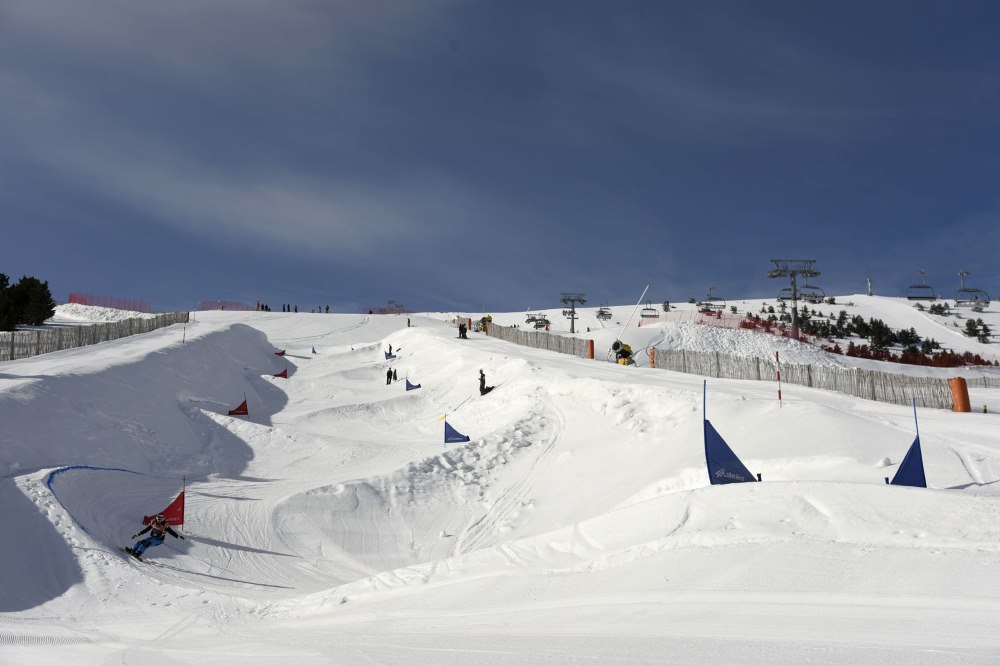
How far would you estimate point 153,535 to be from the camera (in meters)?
11.2

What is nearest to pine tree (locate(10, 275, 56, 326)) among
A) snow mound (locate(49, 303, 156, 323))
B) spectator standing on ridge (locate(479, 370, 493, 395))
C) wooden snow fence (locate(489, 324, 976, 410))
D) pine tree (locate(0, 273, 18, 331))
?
pine tree (locate(0, 273, 18, 331))

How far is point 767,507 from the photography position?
8.12m

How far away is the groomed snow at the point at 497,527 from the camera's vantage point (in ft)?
18.6

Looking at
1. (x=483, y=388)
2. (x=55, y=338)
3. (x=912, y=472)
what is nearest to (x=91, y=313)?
(x=55, y=338)

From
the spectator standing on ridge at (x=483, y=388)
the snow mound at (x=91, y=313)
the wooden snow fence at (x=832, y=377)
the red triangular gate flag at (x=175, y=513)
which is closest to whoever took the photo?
the red triangular gate flag at (x=175, y=513)

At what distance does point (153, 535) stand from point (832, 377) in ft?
65.6

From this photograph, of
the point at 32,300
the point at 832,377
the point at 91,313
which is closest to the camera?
the point at 832,377

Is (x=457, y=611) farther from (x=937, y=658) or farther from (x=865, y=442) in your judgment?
(x=865, y=442)

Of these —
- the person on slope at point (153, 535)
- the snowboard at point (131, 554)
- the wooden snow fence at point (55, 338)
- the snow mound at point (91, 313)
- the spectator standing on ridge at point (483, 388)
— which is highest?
the snow mound at point (91, 313)

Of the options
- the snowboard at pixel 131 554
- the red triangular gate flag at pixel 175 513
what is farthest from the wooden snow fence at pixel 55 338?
the snowboard at pixel 131 554

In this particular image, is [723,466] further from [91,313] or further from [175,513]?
[91,313]

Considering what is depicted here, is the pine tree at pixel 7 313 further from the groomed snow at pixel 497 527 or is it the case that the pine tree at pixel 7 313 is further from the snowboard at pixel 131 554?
the snowboard at pixel 131 554

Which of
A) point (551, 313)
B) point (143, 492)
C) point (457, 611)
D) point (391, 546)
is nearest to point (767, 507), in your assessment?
point (457, 611)

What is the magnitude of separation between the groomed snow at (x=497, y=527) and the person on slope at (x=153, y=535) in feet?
0.91
